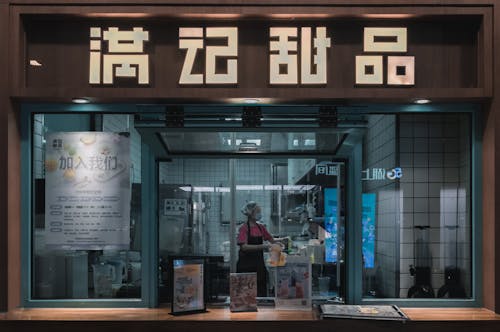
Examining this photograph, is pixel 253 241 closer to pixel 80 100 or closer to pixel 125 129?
pixel 125 129

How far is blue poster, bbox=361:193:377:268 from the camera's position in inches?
180

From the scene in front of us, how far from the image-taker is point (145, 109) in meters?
4.24

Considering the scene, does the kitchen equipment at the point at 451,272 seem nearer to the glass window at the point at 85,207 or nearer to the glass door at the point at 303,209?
the glass door at the point at 303,209

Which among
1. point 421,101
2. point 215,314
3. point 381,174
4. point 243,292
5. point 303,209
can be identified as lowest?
point 215,314

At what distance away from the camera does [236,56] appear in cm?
409

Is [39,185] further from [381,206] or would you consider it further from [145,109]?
[381,206]

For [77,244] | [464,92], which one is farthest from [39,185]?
[464,92]

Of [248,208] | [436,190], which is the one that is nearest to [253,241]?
[248,208]

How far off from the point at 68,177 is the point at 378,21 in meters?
2.46

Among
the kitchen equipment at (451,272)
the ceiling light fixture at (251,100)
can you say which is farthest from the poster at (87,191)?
the kitchen equipment at (451,272)

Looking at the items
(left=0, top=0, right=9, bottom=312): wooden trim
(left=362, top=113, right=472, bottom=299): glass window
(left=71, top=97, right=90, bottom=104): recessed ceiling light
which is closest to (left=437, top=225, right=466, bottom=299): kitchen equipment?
(left=362, top=113, right=472, bottom=299): glass window

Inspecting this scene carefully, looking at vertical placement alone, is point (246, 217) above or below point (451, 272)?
above

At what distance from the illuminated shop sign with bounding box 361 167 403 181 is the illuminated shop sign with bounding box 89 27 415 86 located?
833mm

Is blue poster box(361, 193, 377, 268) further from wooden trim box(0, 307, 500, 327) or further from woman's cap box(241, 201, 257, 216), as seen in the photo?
woman's cap box(241, 201, 257, 216)
